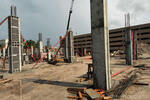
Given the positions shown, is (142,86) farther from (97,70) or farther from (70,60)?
(70,60)

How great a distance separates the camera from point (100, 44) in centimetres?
624

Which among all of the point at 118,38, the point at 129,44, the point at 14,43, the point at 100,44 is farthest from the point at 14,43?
the point at 118,38

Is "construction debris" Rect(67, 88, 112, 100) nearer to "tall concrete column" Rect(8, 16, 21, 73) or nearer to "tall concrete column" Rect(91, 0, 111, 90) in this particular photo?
Answer: "tall concrete column" Rect(91, 0, 111, 90)

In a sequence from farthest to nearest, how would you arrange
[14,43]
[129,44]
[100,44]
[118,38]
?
[118,38] < [129,44] < [14,43] < [100,44]

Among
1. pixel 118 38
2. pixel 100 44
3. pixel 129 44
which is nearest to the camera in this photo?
pixel 100 44

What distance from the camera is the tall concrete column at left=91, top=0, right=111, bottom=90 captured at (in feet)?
20.0

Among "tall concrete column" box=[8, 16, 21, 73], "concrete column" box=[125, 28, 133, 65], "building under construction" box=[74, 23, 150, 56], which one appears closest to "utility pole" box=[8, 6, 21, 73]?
"tall concrete column" box=[8, 16, 21, 73]

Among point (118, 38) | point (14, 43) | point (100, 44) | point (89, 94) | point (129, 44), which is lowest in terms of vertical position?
point (89, 94)

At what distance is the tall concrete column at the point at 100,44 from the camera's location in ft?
20.0

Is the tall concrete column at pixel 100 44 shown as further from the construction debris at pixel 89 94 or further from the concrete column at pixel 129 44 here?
the concrete column at pixel 129 44

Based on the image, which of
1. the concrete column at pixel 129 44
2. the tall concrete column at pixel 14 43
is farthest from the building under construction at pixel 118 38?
the tall concrete column at pixel 14 43

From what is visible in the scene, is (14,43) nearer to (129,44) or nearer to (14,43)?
(14,43)

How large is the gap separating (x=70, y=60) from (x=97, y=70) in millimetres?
16410

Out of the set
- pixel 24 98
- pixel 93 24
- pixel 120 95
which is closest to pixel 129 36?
pixel 93 24
